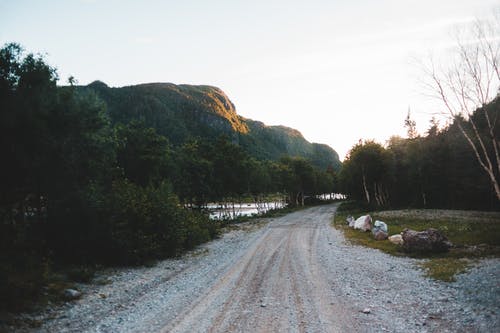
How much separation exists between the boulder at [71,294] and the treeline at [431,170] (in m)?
47.6

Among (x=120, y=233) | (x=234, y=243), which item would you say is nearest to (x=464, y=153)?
(x=234, y=243)

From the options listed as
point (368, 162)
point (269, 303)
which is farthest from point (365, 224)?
point (368, 162)

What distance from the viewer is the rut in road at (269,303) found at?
8.42 m

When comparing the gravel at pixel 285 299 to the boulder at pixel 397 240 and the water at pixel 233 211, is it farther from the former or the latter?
the water at pixel 233 211

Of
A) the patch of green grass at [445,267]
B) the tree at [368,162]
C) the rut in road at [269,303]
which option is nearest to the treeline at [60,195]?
the rut in road at [269,303]

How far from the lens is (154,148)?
116 feet

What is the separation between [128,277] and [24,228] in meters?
5.66

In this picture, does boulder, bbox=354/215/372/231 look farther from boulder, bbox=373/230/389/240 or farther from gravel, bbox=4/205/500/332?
gravel, bbox=4/205/500/332

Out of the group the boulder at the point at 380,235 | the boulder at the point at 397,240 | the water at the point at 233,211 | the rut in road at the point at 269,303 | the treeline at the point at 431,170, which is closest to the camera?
the rut in road at the point at 269,303

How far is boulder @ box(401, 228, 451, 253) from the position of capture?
18109mm

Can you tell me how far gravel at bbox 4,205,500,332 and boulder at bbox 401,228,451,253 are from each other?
79.5 inches

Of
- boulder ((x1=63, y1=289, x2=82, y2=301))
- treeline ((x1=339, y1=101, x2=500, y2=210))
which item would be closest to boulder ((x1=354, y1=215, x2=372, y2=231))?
treeline ((x1=339, y1=101, x2=500, y2=210))

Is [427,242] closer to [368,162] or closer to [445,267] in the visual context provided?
[445,267]

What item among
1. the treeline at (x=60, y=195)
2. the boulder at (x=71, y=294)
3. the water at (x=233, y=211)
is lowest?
the water at (x=233, y=211)
